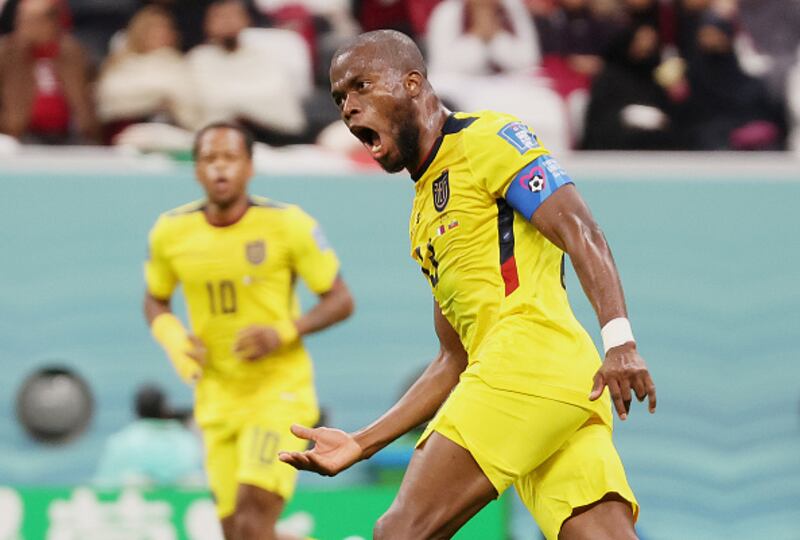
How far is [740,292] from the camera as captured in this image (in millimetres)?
10727

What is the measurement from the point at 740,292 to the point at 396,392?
7.98 feet

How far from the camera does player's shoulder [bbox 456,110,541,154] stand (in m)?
4.85

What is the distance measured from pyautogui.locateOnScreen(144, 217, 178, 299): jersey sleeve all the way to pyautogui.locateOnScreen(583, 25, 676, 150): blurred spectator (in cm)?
365

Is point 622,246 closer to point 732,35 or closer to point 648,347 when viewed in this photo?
point 648,347

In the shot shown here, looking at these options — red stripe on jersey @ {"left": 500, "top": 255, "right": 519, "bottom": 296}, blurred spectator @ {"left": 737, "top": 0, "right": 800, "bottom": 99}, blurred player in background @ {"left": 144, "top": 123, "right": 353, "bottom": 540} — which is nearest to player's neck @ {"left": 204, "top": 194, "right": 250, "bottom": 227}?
blurred player in background @ {"left": 144, "top": 123, "right": 353, "bottom": 540}

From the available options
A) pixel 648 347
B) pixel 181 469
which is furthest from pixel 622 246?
pixel 181 469

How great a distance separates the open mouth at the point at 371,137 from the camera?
4965mm

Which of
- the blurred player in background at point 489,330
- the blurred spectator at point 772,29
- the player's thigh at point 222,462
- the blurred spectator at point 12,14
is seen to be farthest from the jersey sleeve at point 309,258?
the blurred spectator at point 772,29

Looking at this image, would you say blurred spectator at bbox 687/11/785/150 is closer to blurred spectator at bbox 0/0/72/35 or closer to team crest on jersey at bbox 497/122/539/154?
blurred spectator at bbox 0/0/72/35

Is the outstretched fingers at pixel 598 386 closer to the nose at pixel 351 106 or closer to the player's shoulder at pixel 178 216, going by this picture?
the nose at pixel 351 106

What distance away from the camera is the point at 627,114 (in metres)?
10.9

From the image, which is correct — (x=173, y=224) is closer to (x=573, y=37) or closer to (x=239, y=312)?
(x=239, y=312)

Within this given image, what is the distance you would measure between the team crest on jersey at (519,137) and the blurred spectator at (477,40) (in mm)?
6287

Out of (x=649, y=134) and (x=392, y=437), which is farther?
(x=649, y=134)
